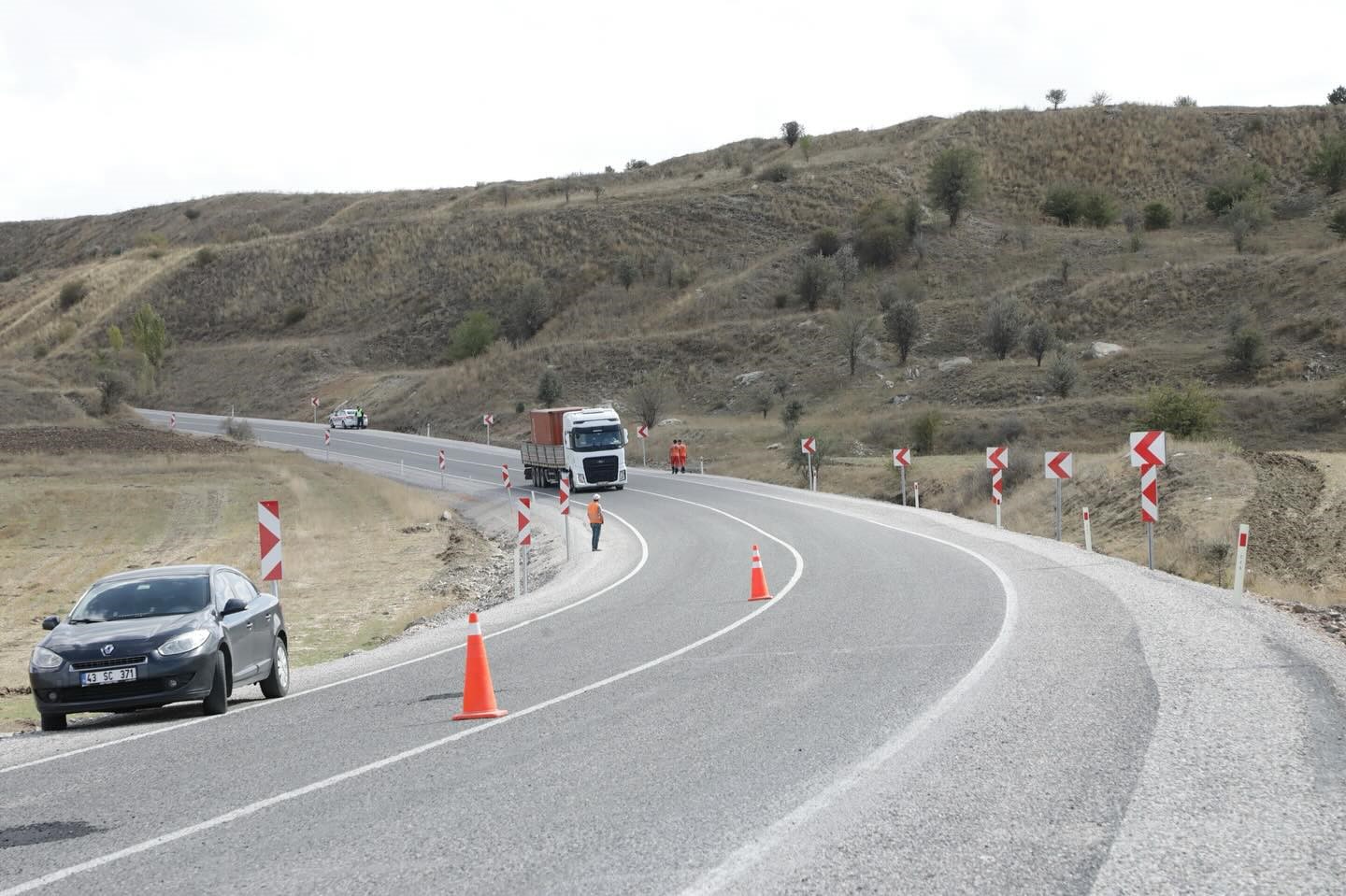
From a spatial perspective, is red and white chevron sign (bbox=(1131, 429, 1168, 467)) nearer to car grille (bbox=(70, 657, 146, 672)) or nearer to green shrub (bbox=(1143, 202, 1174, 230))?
car grille (bbox=(70, 657, 146, 672))

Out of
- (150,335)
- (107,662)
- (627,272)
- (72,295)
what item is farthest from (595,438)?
(72,295)

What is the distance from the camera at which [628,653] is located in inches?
558

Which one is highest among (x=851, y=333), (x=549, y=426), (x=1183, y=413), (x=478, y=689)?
(x=851, y=333)

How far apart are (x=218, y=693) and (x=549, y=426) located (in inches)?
1500

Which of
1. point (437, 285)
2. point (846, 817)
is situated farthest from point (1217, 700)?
point (437, 285)

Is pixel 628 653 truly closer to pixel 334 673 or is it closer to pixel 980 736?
pixel 334 673

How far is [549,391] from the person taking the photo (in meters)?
78.9

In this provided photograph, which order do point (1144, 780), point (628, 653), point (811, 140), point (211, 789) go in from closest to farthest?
point (1144, 780) < point (211, 789) < point (628, 653) < point (811, 140)

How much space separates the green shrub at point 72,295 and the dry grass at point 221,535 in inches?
3097

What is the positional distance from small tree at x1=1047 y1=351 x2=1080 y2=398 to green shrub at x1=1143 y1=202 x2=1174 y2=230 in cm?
3886

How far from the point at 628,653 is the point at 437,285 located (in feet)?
327

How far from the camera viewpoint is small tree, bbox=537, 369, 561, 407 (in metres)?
78.8

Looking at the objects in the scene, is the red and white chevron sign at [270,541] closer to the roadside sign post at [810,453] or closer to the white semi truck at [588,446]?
the white semi truck at [588,446]

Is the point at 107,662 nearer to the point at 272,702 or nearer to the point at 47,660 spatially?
the point at 47,660
